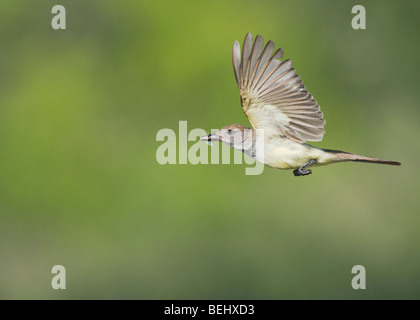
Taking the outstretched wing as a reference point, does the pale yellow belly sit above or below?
below

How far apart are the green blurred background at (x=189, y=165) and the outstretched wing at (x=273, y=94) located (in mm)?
4617

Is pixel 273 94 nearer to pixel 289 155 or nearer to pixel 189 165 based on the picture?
pixel 289 155

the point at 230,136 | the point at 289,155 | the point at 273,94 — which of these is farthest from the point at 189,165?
the point at 289,155

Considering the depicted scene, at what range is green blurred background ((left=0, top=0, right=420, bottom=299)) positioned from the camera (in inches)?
366

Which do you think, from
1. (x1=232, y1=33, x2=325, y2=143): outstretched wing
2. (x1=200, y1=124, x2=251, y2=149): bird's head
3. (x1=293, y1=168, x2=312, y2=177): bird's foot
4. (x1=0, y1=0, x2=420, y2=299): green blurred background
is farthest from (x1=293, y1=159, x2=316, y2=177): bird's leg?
(x1=0, y1=0, x2=420, y2=299): green blurred background

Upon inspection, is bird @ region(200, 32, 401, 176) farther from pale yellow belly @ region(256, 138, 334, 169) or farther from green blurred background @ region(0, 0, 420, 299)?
green blurred background @ region(0, 0, 420, 299)

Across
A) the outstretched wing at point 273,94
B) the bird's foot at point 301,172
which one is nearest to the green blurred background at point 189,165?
the outstretched wing at point 273,94

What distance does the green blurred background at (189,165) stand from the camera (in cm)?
929

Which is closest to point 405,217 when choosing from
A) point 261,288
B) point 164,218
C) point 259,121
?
point 261,288

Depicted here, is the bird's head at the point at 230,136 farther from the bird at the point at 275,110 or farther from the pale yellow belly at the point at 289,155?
the pale yellow belly at the point at 289,155

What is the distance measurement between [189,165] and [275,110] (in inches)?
214

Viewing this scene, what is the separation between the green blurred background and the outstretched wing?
4.62 meters

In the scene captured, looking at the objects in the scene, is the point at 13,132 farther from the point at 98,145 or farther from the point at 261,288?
the point at 261,288

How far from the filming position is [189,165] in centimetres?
986
